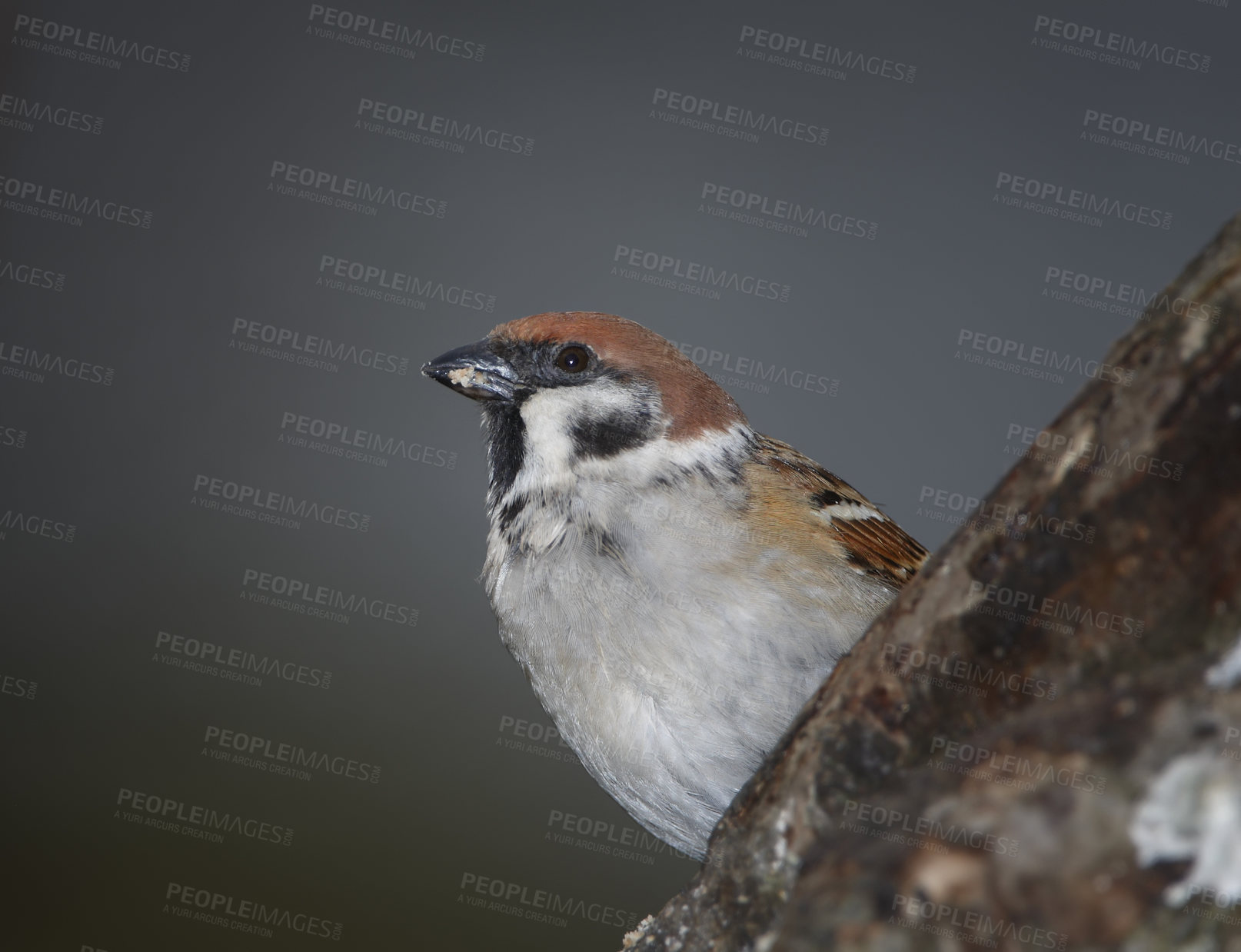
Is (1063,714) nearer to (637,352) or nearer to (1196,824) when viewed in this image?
(1196,824)

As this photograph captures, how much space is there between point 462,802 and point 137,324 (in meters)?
4.11

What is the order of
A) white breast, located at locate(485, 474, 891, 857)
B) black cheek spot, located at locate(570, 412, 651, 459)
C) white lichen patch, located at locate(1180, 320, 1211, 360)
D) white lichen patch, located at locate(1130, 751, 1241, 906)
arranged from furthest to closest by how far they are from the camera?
black cheek spot, located at locate(570, 412, 651, 459)
white breast, located at locate(485, 474, 891, 857)
white lichen patch, located at locate(1180, 320, 1211, 360)
white lichen patch, located at locate(1130, 751, 1241, 906)

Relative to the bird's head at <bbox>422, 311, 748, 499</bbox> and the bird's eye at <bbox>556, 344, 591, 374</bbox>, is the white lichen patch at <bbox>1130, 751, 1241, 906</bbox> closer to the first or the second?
the bird's head at <bbox>422, 311, 748, 499</bbox>

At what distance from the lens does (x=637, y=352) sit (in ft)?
8.06

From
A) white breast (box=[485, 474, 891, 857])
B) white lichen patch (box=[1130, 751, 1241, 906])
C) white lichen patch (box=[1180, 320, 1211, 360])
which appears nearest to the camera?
white lichen patch (box=[1130, 751, 1241, 906])

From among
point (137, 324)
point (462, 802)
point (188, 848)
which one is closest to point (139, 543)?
point (137, 324)

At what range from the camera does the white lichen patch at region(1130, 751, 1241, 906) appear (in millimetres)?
871

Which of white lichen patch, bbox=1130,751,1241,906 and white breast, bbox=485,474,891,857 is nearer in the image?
white lichen patch, bbox=1130,751,1241,906

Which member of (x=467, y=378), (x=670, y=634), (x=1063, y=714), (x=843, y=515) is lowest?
(x=670, y=634)

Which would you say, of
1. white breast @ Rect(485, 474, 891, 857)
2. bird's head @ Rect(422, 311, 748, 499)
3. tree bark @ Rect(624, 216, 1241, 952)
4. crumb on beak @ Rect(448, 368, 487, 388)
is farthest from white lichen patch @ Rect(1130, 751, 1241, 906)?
crumb on beak @ Rect(448, 368, 487, 388)


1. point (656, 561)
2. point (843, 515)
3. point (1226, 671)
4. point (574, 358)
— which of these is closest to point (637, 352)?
point (574, 358)

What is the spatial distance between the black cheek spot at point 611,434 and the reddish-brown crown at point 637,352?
0.08 meters

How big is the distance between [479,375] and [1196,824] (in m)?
1.95

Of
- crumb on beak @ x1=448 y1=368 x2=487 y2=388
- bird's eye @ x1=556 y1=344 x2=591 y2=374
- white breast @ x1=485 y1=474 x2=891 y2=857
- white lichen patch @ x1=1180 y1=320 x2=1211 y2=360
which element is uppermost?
bird's eye @ x1=556 y1=344 x2=591 y2=374
